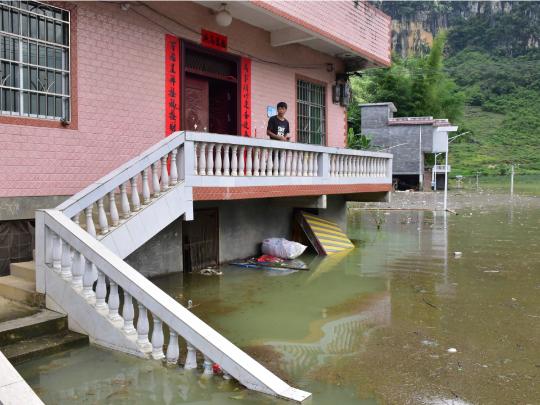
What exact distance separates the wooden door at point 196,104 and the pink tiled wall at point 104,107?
2.79 ft

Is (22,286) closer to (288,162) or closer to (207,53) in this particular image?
(288,162)

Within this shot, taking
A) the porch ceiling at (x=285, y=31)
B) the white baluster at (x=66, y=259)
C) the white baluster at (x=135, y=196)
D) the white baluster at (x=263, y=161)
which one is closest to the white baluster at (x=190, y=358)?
the white baluster at (x=66, y=259)

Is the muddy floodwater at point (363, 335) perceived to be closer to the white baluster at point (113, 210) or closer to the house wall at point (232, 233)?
the house wall at point (232, 233)

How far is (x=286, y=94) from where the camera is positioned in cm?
1173

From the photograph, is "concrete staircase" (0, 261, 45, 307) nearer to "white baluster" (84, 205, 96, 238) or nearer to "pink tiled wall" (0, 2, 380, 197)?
"white baluster" (84, 205, 96, 238)

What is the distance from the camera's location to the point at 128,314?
4602 millimetres

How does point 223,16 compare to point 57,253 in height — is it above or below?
above

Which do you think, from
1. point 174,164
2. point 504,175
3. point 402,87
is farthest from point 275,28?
point 504,175

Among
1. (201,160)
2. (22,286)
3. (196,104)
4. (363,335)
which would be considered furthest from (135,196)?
(196,104)

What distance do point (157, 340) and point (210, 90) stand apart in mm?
6702

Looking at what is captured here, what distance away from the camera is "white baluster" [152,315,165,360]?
4.46 m

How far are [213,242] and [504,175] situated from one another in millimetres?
54246

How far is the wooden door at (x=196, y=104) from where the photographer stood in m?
9.53

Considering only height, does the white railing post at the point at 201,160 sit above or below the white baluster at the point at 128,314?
above
